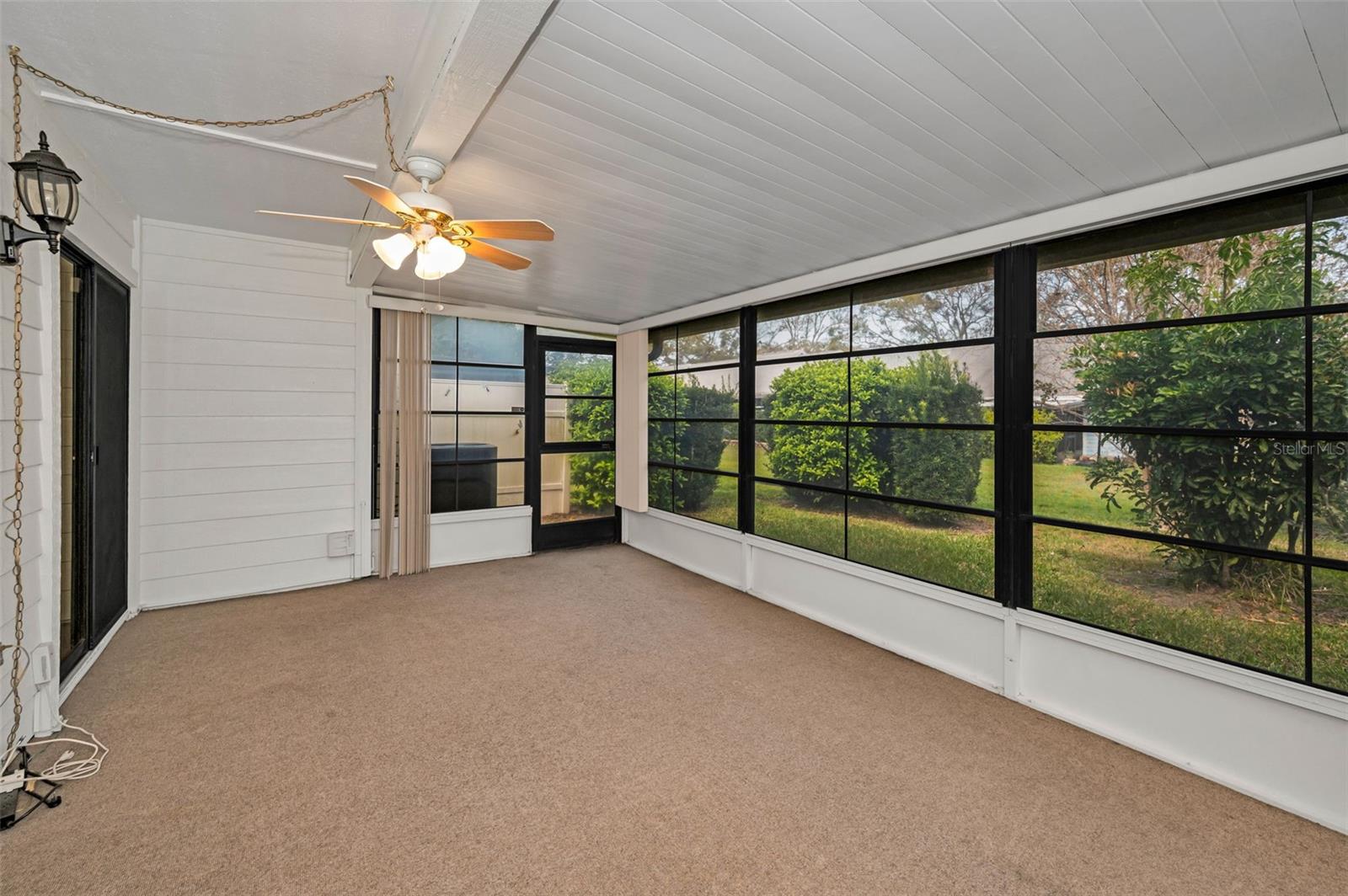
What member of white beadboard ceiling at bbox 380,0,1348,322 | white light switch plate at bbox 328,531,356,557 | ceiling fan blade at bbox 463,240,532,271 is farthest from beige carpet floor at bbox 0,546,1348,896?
white beadboard ceiling at bbox 380,0,1348,322

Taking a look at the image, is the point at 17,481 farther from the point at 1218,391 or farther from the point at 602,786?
the point at 1218,391

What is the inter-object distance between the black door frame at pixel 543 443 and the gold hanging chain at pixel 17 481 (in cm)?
362

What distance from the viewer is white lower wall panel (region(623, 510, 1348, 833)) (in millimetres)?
2074

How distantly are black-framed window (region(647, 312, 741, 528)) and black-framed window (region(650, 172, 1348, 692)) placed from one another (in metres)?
1.12

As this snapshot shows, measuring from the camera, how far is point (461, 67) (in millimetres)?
1535

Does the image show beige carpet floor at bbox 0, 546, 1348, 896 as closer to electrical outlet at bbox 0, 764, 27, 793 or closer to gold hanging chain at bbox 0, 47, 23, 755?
electrical outlet at bbox 0, 764, 27, 793

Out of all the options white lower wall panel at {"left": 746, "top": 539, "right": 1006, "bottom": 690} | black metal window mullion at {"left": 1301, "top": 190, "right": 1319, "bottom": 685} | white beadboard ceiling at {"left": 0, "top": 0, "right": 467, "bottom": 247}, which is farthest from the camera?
white lower wall panel at {"left": 746, "top": 539, "right": 1006, "bottom": 690}

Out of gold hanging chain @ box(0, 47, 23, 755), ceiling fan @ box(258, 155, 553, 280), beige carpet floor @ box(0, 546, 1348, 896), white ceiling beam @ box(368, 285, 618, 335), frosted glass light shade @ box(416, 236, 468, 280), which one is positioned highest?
white ceiling beam @ box(368, 285, 618, 335)

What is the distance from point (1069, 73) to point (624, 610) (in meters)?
3.69

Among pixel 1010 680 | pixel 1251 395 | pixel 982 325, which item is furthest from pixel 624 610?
pixel 1251 395

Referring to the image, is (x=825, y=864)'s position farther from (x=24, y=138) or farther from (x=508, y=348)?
(x=508, y=348)

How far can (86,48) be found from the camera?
1885 millimetres

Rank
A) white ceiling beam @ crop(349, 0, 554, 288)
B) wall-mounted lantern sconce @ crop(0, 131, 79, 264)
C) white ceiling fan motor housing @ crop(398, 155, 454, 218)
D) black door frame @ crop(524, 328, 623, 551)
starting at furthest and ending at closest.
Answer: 1. black door frame @ crop(524, 328, 623, 551)
2. white ceiling fan motor housing @ crop(398, 155, 454, 218)
3. wall-mounted lantern sconce @ crop(0, 131, 79, 264)
4. white ceiling beam @ crop(349, 0, 554, 288)

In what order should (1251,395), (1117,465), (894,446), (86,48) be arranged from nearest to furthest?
(86,48) → (1251,395) → (1117,465) → (894,446)
